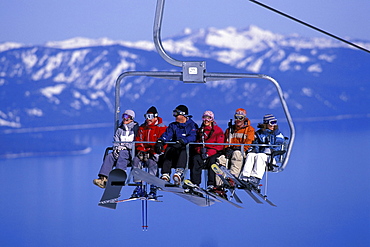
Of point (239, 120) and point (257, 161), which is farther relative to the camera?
point (239, 120)

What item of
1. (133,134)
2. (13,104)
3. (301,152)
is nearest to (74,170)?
(301,152)

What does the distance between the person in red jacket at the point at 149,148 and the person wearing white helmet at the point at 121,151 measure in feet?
0.33

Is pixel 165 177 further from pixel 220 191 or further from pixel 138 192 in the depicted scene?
pixel 220 191

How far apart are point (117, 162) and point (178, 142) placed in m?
0.83

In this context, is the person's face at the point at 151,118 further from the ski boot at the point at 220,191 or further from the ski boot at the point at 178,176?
the ski boot at the point at 220,191

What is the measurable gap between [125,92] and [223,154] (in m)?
66.1

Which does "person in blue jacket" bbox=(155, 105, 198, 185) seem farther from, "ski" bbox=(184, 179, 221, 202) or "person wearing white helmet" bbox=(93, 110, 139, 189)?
"person wearing white helmet" bbox=(93, 110, 139, 189)

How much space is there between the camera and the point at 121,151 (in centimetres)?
993

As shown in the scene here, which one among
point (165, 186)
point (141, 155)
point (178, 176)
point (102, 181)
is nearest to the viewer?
point (165, 186)

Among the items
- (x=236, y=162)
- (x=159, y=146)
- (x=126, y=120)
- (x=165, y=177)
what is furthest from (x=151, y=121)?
(x=236, y=162)

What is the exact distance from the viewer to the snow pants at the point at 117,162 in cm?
987

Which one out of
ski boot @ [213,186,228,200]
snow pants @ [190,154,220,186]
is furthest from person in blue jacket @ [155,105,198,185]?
ski boot @ [213,186,228,200]

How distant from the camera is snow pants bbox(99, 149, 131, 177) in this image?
9867 millimetres

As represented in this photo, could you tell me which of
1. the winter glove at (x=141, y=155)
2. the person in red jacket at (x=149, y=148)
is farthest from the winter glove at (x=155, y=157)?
the winter glove at (x=141, y=155)
